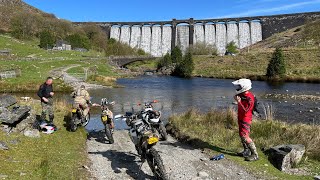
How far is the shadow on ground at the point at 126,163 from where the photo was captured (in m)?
10.4

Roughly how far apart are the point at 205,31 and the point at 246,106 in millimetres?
152155

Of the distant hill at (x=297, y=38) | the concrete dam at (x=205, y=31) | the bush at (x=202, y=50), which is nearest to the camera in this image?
the distant hill at (x=297, y=38)

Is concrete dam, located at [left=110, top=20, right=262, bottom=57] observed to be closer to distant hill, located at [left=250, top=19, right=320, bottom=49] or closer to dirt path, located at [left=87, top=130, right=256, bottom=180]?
distant hill, located at [left=250, top=19, right=320, bottom=49]

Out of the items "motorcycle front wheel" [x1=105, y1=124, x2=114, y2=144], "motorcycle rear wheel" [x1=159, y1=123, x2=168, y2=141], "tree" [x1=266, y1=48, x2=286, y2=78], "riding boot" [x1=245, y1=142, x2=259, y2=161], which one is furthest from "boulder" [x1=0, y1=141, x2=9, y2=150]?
"tree" [x1=266, y1=48, x2=286, y2=78]

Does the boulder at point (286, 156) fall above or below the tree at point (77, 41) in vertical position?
below

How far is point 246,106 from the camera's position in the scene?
453 inches

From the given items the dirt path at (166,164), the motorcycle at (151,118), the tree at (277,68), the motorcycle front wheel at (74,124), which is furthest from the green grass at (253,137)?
the tree at (277,68)

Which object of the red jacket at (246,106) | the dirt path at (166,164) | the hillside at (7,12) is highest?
the hillside at (7,12)

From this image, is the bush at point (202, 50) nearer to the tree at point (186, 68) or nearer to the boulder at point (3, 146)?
the tree at point (186, 68)

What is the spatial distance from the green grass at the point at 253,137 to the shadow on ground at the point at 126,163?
2.83 m

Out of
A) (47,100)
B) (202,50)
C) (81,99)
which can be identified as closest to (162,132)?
(81,99)

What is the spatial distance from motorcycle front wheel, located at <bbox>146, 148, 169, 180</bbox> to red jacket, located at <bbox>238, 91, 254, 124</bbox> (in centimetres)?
360

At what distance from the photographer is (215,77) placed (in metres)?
84.9

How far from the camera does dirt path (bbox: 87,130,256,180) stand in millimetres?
10250
